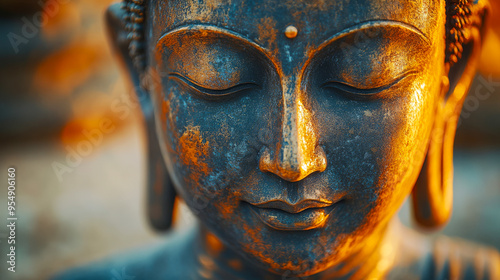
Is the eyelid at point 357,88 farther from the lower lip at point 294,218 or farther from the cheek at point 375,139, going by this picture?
the lower lip at point 294,218

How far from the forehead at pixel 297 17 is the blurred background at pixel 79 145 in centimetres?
144

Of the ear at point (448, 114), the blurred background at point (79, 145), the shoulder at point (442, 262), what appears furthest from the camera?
the blurred background at point (79, 145)

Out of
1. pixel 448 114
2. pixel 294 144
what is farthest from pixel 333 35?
pixel 448 114

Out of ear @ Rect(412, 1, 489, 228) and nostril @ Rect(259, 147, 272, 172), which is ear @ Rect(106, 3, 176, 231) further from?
ear @ Rect(412, 1, 489, 228)

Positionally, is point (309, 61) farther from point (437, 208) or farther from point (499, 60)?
point (499, 60)

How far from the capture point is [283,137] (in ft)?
2.90

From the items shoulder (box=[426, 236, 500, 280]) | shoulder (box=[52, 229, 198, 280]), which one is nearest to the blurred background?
shoulder (box=[52, 229, 198, 280])

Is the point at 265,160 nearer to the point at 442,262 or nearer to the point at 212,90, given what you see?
the point at 212,90

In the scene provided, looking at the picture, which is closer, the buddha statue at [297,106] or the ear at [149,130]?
the buddha statue at [297,106]

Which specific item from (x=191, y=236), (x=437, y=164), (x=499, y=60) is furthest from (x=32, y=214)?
(x=499, y=60)

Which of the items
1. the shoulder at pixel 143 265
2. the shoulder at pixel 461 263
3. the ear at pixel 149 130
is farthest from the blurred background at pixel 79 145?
the ear at pixel 149 130

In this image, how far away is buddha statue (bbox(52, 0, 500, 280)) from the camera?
0.88 m

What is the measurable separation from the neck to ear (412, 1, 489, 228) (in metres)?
0.11

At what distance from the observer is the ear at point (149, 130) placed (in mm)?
1273
